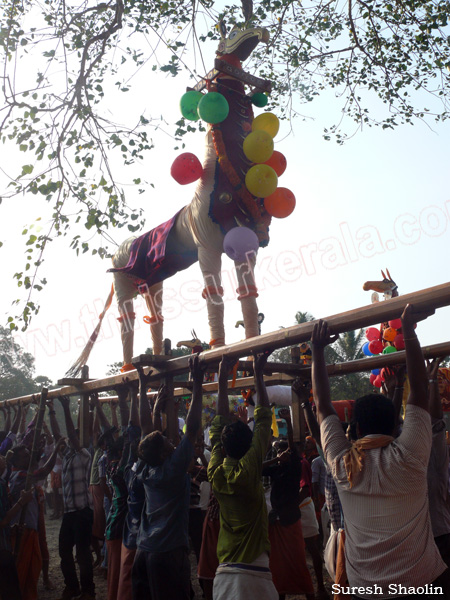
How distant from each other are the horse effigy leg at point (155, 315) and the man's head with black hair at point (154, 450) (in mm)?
1864

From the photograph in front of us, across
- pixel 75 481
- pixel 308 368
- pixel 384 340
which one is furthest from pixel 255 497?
pixel 384 340

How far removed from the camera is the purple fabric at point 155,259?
191 inches

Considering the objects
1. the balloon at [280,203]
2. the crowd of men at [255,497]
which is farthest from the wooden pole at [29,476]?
the balloon at [280,203]

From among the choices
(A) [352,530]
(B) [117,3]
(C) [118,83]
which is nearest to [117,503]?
(A) [352,530]

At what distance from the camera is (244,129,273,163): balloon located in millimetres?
4047

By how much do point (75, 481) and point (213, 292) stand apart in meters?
2.96

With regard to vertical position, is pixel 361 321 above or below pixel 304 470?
above

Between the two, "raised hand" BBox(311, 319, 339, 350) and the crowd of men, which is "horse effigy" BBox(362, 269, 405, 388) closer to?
the crowd of men

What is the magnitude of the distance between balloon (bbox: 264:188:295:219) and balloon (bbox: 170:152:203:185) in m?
0.63

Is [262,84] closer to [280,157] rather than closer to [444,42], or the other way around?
[280,157]

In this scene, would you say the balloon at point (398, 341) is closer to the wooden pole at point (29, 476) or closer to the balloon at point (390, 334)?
the balloon at point (390, 334)

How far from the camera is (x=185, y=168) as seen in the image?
14.2 ft

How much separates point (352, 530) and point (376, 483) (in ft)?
0.80

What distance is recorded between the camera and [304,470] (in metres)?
6.13
